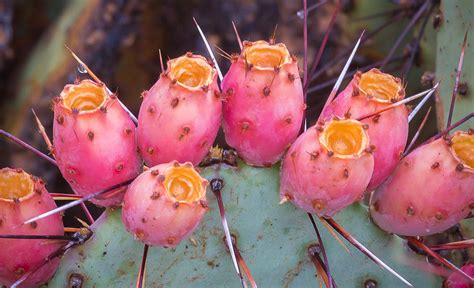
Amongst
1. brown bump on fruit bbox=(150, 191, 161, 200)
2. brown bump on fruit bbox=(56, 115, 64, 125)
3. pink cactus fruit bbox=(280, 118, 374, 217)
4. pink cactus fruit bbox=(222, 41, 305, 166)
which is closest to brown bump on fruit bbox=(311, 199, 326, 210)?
pink cactus fruit bbox=(280, 118, 374, 217)

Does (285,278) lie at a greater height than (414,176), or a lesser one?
lesser

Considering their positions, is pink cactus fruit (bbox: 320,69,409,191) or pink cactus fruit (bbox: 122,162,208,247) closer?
pink cactus fruit (bbox: 122,162,208,247)

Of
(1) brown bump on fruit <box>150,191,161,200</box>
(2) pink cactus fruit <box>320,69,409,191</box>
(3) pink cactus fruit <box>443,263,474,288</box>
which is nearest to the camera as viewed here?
(1) brown bump on fruit <box>150,191,161,200</box>

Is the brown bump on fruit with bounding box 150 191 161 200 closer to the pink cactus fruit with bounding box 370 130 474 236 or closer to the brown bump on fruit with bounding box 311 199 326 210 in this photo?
the brown bump on fruit with bounding box 311 199 326 210

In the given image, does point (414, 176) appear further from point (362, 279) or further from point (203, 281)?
point (203, 281)

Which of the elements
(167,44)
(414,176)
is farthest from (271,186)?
(167,44)

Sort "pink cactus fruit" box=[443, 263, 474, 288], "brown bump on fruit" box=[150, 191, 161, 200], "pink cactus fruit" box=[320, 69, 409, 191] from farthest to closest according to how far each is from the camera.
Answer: "pink cactus fruit" box=[443, 263, 474, 288] < "pink cactus fruit" box=[320, 69, 409, 191] < "brown bump on fruit" box=[150, 191, 161, 200]

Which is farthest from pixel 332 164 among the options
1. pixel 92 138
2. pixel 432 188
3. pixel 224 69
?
pixel 224 69
